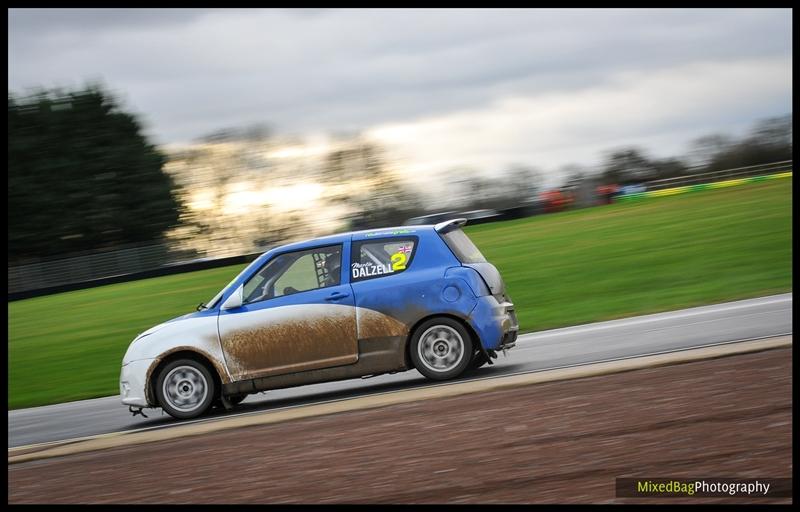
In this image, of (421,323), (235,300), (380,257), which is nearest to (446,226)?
(380,257)

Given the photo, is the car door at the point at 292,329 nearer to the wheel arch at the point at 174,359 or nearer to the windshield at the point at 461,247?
the wheel arch at the point at 174,359

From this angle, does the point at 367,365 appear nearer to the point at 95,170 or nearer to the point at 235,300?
the point at 235,300

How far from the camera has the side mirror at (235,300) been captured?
9867 millimetres

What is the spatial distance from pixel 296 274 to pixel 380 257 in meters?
0.84

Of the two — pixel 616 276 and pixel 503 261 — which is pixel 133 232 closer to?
pixel 503 261

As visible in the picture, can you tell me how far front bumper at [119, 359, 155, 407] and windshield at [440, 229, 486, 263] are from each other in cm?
312

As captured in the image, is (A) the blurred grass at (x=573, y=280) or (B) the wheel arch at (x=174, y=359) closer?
(B) the wheel arch at (x=174, y=359)

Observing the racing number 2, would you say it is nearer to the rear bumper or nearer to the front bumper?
the rear bumper

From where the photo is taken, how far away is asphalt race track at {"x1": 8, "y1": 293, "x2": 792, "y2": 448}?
10289 millimetres

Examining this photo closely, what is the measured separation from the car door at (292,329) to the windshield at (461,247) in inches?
44.7

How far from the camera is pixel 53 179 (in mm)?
58406

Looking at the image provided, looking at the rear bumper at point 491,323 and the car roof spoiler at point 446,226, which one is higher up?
the car roof spoiler at point 446,226

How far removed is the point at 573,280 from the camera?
1978cm

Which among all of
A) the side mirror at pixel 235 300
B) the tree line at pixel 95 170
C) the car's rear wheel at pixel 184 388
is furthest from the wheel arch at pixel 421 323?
the tree line at pixel 95 170
